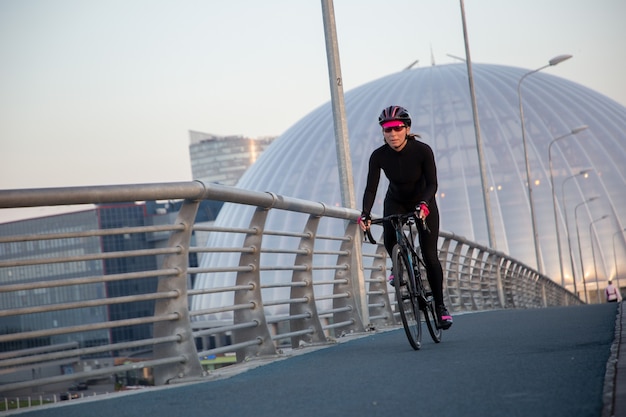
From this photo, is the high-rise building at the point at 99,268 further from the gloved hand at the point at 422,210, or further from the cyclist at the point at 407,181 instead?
the gloved hand at the point at 422,210

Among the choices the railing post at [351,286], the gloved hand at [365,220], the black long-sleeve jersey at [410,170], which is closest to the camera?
the black long-sleeve jersey at [410,170]

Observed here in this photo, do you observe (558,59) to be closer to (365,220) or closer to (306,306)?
(306,306)

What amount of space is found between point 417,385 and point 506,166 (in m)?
56.7

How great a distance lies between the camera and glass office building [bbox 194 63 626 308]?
2386 inches

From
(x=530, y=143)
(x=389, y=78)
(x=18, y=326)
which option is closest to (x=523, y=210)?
(x=530, y=143)

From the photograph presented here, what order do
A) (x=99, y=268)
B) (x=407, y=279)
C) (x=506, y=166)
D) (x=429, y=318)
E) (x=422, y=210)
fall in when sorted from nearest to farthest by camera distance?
(x=422, y=210)
(x=407, y=279)
(x=429, y=318)
(x=506, y=166)
(x=99, y=268)

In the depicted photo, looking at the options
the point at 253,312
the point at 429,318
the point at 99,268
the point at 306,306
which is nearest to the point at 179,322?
Result: the point at 253,312

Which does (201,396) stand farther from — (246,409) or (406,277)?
(406,277)

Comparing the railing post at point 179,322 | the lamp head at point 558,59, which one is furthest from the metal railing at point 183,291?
the lamp head at point 558,59

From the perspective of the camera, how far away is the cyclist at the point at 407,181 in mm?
8953

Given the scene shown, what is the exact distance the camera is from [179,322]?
7680 mm

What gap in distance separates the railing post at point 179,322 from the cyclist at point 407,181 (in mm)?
1885

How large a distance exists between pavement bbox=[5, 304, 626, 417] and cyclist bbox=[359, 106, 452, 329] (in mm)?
715

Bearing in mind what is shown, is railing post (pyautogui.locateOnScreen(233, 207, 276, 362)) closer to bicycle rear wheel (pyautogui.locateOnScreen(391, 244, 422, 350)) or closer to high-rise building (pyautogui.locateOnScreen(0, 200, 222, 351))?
bicycle rear wheel (pyautogui.locateOnScreen(391, 244, 422, 350))
